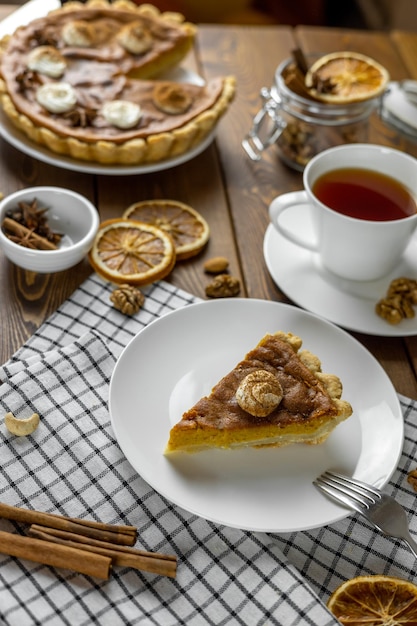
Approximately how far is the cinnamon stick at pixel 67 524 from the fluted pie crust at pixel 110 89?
1192 mm

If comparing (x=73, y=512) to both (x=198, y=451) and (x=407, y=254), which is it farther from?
(x=407, y=254)

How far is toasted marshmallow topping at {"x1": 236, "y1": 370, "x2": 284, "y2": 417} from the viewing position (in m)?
1.55

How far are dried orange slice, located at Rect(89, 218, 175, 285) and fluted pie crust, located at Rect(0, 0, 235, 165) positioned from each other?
0.32m

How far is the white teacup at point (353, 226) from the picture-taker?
190 cm

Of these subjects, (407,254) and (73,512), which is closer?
(73,512)

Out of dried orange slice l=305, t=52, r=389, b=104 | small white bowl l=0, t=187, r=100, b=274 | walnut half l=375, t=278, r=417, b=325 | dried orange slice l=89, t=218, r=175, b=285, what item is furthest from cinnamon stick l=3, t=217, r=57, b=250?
dried orange slice l=305, t=52, r=389, b=104

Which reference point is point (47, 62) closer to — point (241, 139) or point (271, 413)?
point (241, 139)

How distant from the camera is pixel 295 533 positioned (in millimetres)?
1529

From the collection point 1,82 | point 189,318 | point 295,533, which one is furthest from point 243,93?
point 295,533

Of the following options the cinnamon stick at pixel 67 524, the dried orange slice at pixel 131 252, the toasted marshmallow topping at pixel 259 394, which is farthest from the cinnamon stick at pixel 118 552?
the dried orange slice at pixel 131 252

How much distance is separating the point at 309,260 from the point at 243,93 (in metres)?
0.98

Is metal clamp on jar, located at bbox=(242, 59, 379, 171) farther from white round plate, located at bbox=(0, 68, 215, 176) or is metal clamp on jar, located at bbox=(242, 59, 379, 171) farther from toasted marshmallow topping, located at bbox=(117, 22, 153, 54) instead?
toasted marshmallow topping, located at bbox=(117, 22, 153, 54)

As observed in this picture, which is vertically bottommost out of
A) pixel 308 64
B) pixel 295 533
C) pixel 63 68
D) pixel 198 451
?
pixel 295 533

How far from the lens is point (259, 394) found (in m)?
1.55
